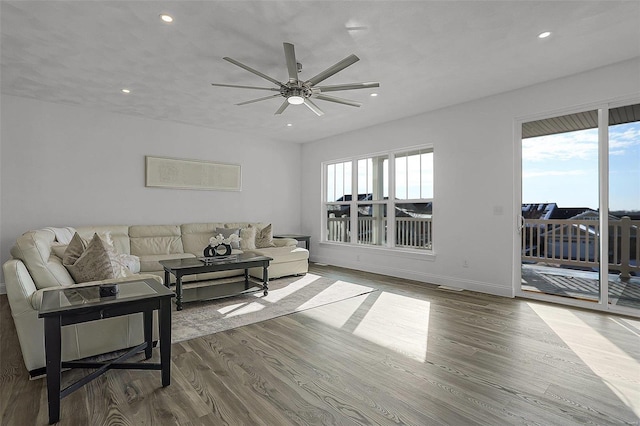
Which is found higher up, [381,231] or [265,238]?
[381,231]

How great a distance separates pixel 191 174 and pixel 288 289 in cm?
297

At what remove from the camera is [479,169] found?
4.65 metres

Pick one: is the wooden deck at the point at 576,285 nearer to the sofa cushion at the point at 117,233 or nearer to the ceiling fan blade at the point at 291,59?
the ceiling fan blade at the point at 291,59

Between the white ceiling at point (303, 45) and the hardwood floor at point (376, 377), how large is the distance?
2751 mm

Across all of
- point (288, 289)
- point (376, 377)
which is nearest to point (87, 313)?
point (376, 377)

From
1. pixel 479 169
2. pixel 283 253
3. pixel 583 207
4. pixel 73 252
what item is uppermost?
pixel 479 169

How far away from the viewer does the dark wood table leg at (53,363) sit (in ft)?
5.64

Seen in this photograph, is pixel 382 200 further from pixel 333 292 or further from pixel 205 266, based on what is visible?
pixel 205 266

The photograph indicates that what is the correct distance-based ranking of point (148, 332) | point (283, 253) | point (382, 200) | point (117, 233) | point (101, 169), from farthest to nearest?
1. point (382, 200)
2. point (283, 253)
3. point (101, 169)
4. point (117, 233)
5. point (148, 332)

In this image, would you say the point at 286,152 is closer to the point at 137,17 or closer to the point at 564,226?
the point at 137,17

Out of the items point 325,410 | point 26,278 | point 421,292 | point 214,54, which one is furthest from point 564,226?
point 26,278

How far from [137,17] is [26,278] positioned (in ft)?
7.16

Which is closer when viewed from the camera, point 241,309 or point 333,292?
point 241,309

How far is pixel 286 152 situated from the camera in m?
7.43
